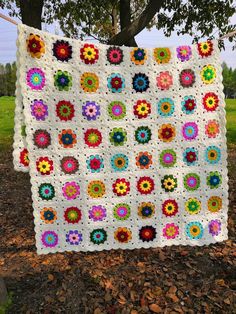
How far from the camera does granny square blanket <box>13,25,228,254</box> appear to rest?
227 centimetres

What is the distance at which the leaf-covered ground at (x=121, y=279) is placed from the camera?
2479 mm

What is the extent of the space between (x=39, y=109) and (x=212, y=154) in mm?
1445

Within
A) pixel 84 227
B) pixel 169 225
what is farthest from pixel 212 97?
pixel 84 227

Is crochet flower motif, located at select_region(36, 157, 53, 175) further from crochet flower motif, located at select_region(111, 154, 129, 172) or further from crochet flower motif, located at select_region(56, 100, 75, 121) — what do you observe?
crochet flower motif, located at select_region(111, 154, 129, 172)

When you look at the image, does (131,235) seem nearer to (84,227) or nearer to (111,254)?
(84,227)

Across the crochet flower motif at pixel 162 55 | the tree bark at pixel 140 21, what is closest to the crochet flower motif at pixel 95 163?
the crochet flower motif at pixel 162 55

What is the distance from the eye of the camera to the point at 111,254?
127 inches

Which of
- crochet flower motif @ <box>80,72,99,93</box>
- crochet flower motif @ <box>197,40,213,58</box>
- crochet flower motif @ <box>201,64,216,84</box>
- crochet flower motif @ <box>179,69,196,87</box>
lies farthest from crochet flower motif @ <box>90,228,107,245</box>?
crochet flower motif @ <box>197,40,213,58</box>

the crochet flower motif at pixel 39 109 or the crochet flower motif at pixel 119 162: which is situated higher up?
the crochet flower motif at pixel 39 109

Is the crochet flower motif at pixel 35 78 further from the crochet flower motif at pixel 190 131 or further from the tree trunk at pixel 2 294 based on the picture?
the tree trunk at pixel 2 294

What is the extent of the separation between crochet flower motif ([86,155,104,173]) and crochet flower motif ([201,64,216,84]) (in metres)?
1.05

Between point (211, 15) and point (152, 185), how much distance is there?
3.97 m

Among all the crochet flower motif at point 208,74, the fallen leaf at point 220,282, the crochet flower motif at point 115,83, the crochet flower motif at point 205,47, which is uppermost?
the crochet flower motif at point 205,47

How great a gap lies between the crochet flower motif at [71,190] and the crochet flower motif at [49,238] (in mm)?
333
